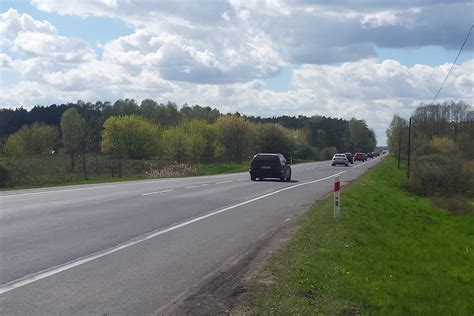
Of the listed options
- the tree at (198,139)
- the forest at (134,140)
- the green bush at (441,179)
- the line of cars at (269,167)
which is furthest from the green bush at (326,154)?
the line of cars at (269,167)

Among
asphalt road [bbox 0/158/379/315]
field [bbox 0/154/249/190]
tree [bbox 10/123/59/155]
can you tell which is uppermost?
tree [bbox 10/123/59/155]

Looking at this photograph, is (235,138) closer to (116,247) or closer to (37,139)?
(37,139)

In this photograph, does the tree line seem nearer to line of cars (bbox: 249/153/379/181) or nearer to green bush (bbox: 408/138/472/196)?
green bush (bbox: 408/138/472/196)

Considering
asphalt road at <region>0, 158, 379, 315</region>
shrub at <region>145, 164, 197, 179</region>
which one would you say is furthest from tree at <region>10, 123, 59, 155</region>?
asphalt road at <region>0, 158, 379, 315</region>

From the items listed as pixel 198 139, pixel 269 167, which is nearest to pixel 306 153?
pixel 198 139

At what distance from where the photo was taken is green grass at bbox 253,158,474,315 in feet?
23.3

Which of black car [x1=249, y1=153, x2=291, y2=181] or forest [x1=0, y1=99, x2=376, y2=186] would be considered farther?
forest [x1=0, y1=99, x2=376, y2=186]

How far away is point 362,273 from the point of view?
916cm

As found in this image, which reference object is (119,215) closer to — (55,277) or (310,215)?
(310,215)

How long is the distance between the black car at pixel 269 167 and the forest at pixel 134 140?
1143 cm

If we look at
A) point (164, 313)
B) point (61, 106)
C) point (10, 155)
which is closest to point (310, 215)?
point (164, 313)

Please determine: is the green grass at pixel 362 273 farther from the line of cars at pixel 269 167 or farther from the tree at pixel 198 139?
the tree at pixel 198 139

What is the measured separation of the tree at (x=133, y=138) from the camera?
90.2 metres

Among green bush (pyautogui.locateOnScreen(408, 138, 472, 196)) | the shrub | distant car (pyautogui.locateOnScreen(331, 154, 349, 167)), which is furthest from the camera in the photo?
distant car (pyautogui.locateOnScreen(331, 154, 349, 167))
